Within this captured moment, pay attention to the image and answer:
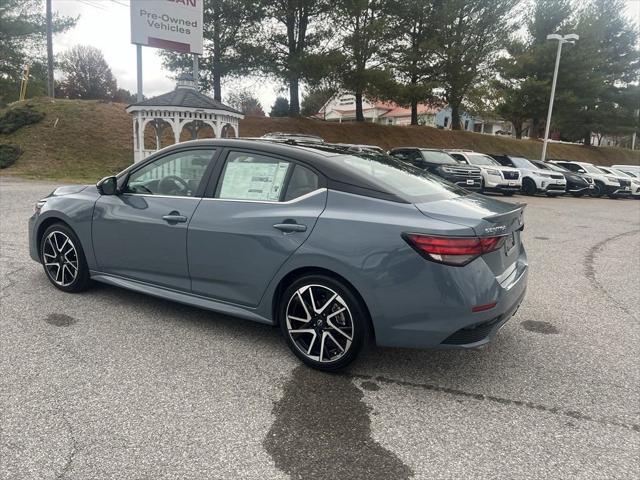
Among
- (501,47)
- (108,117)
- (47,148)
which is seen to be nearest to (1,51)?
(108,117)

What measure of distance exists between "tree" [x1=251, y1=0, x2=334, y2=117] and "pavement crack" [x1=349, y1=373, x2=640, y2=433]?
2116 cm

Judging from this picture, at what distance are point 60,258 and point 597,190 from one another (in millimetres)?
21835

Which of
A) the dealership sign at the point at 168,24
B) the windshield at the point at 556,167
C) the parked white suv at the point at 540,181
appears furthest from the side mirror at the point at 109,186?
the windshield at the point at 556,167

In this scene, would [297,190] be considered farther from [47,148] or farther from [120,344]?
[47,148]

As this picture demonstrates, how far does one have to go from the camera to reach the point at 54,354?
3.34m

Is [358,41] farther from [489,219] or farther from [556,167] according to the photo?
[489,219]

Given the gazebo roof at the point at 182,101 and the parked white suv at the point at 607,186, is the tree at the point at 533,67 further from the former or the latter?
the gazebo roof at the point at 182,101

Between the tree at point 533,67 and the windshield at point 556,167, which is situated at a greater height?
the tree at point 533,67

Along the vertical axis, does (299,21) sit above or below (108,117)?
above

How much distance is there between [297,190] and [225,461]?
1.77m

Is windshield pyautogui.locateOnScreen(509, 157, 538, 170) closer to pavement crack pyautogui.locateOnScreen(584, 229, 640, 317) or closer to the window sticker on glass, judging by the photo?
pavement crack pyautogui.locateOnScreen(584, 229, 640, 317)

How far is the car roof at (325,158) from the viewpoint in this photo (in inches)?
124

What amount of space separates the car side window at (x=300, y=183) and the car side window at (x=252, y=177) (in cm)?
6

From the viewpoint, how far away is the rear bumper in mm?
2807
